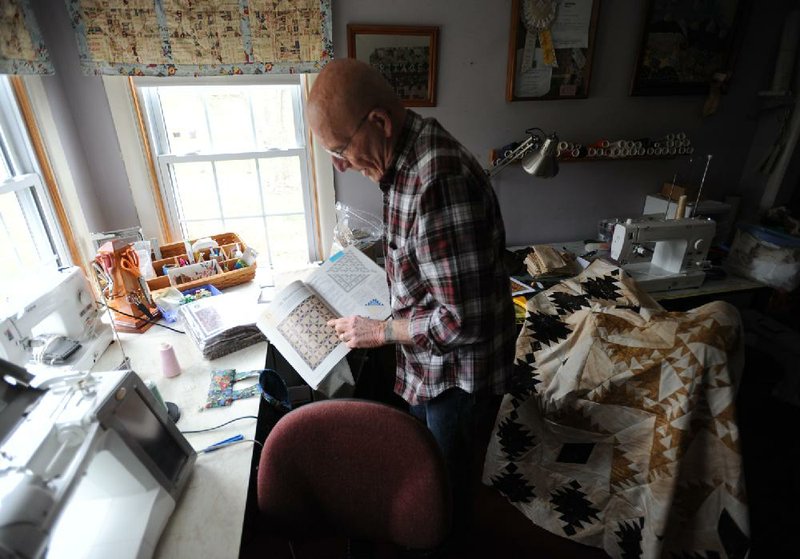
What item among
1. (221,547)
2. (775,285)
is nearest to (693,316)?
(775,285)

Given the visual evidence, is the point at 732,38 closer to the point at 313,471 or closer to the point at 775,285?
the point at 775,285

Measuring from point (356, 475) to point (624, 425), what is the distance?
97 centimetres

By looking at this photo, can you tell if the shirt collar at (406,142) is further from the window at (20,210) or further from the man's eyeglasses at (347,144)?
the window at (20,210)

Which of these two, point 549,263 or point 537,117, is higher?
point 537,117

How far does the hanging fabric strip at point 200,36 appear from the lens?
5.07 ft

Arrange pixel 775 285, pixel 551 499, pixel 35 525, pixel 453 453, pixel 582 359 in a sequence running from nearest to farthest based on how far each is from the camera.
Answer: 1. pixel 35 525
2. pixel 453 453
3. pixel 582 359
4. pixel 551 499
5. pixel 775 285

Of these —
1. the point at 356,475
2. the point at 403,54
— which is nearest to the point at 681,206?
the point at 403,54

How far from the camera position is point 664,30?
2061 millimetres

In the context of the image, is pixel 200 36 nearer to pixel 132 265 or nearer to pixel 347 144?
pixel 132 265

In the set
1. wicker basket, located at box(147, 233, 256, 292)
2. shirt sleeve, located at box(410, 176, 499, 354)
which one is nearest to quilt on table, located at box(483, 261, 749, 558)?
shirt sleeve, located at box(410, 176, 499, 354)

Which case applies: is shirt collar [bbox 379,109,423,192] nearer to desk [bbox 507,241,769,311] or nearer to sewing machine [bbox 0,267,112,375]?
sewing machine [bbox 0,267,112,375]

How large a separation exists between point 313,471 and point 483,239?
2.05 ft

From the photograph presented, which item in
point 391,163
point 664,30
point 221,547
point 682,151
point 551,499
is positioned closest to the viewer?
point 221,547

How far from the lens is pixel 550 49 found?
6.40 ft
